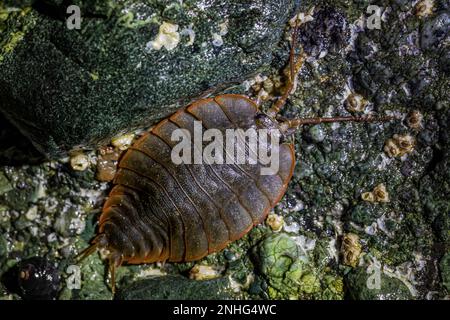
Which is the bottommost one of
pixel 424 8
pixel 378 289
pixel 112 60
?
pixel 378 289

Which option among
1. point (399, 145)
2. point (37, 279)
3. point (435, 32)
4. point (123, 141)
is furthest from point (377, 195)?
point (37, 279)

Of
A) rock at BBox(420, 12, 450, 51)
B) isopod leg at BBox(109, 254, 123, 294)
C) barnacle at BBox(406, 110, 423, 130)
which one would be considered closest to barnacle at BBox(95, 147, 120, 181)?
isopod leg at BBox(109, 254, 123, 294)

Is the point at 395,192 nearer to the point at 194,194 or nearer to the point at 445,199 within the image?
the point at 445,199

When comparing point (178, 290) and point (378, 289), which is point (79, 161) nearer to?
point (178, 290)

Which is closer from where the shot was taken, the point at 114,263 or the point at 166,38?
the point at 166,38

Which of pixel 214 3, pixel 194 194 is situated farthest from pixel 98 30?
pixel 194 194

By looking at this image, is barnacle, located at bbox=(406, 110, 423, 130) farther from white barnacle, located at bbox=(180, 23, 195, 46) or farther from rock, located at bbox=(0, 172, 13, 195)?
rock, located at bbox=(0, 172, 13, 195)

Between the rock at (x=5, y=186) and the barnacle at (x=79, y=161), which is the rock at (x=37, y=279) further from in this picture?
the barnacle at (x=79, y=161)

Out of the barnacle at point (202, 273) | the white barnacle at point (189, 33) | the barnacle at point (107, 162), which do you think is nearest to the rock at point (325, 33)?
the white barnacle at point (189, 33)
